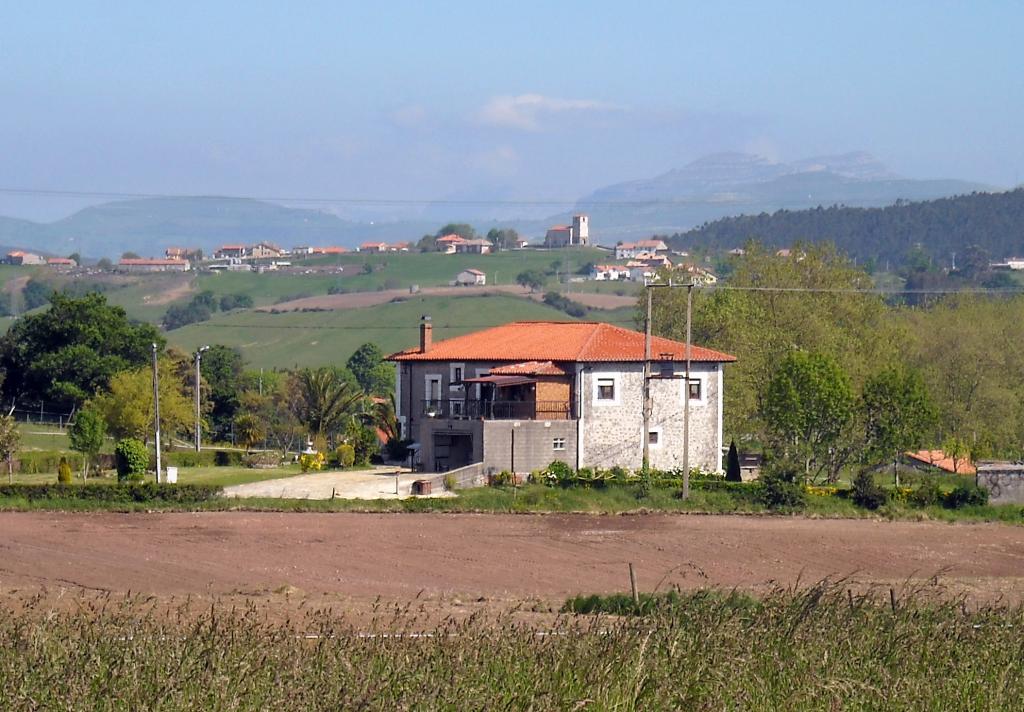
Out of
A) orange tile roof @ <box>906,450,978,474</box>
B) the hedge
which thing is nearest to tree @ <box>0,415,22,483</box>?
the hedge

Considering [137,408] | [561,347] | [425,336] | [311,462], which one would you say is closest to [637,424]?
[561,347]

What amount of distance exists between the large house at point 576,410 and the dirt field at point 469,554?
31.6 feet

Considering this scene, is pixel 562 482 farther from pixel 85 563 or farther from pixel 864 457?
pixel 85 563

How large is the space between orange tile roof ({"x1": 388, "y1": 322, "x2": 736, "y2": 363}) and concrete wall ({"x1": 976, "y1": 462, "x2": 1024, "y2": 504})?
39.8 feet

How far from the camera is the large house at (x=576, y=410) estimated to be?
53.3 m

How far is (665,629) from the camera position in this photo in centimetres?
1356

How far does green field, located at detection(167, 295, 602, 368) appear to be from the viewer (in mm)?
160750

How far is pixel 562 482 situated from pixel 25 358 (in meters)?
39.8

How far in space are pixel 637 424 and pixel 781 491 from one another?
383 inches

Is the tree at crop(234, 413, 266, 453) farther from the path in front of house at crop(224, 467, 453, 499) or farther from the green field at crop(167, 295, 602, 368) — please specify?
the green field at crop(167, 295, 602, 368)

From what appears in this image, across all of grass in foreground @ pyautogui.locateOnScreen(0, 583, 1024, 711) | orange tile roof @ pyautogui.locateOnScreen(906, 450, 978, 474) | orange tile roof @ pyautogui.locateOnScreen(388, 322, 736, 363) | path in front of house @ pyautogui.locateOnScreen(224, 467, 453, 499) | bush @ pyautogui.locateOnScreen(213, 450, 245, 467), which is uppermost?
grass in foreground @ pyautogui.locateOnScreen(0, 583, 1024, 711)

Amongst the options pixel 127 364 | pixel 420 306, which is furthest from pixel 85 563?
pixel 420 306

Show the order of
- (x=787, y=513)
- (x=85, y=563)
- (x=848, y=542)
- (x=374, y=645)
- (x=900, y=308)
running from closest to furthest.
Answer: (x=374, y=645), (x=85, y=563), (x=848, y=542), (x=787, y=513), (x=900, y=308)

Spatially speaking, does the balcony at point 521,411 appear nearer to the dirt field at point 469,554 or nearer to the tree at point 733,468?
the tree at point 733,468
